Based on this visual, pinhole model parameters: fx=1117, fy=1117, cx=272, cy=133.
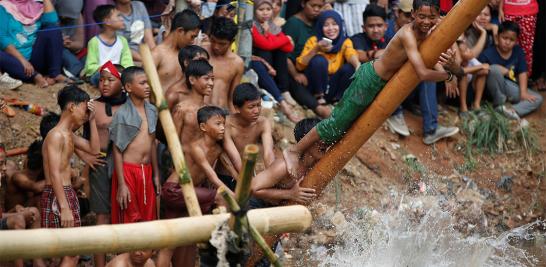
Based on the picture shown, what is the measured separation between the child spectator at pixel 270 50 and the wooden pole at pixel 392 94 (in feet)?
10.0

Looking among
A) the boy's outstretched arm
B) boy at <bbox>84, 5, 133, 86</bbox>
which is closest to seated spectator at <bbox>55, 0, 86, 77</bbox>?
boy at <bbox>84, 5, 133, 86</bbox>

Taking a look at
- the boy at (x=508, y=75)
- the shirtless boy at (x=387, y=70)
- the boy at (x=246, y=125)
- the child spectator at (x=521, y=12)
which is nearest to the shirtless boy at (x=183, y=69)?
the boy at (x=246, y=125)

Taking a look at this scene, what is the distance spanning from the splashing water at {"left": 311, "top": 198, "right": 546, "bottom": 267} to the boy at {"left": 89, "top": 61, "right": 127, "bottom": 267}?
2.24 m

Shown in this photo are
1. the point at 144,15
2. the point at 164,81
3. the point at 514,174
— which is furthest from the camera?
the point at 514,174

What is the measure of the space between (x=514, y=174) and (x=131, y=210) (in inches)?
230

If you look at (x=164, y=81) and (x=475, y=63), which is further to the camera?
(x=475, y=63)

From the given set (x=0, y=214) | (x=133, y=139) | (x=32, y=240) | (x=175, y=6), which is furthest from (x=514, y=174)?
(x=32, y=240)

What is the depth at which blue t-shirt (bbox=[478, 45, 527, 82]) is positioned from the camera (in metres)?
13.9

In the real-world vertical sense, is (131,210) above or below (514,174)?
above

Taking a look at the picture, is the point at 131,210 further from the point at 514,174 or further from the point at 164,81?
the point at 514,174

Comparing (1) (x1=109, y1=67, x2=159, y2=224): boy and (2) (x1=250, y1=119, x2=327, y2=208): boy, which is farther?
(1) (x1=109, y1=67, x2=159, y2=224): boy

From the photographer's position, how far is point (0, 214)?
8961mm

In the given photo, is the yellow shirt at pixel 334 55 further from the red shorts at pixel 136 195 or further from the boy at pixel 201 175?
the red shorts at pixel 136 195

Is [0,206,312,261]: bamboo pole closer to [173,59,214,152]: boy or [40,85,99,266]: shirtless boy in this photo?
[40,85,99,266]: shirtless boy
